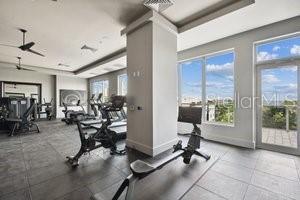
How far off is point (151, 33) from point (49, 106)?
28.3 feet

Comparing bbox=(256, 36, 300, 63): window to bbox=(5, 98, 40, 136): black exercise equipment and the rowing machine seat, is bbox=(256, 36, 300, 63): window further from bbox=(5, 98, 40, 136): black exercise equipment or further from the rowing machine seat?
bbox=(5, 98, 40, 136): black exercise equipment

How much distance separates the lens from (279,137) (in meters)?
3.52

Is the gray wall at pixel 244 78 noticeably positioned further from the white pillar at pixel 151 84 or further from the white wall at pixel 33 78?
the white wall at pixel 33 78

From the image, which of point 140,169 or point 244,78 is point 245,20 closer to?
point 244,78

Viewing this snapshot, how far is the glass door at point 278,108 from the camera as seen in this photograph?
131 inches

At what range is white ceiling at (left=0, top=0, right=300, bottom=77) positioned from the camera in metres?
2.96

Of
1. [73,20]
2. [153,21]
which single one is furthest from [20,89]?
[153,21]

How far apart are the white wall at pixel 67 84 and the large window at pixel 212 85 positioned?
8.31 meters

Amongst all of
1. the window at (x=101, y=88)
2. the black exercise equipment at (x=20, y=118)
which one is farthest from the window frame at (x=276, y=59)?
the window at (x=101, y=88)

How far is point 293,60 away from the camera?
328cm

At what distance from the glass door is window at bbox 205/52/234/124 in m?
0.70

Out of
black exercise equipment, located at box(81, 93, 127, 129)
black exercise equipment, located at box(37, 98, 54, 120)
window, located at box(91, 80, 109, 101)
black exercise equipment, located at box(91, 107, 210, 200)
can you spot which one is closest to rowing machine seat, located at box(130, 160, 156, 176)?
black exercise equipment, located at box(91, 107, 210, 200)

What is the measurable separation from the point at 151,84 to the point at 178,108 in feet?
3.58

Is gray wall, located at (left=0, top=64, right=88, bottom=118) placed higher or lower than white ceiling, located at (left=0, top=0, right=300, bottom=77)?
lower
